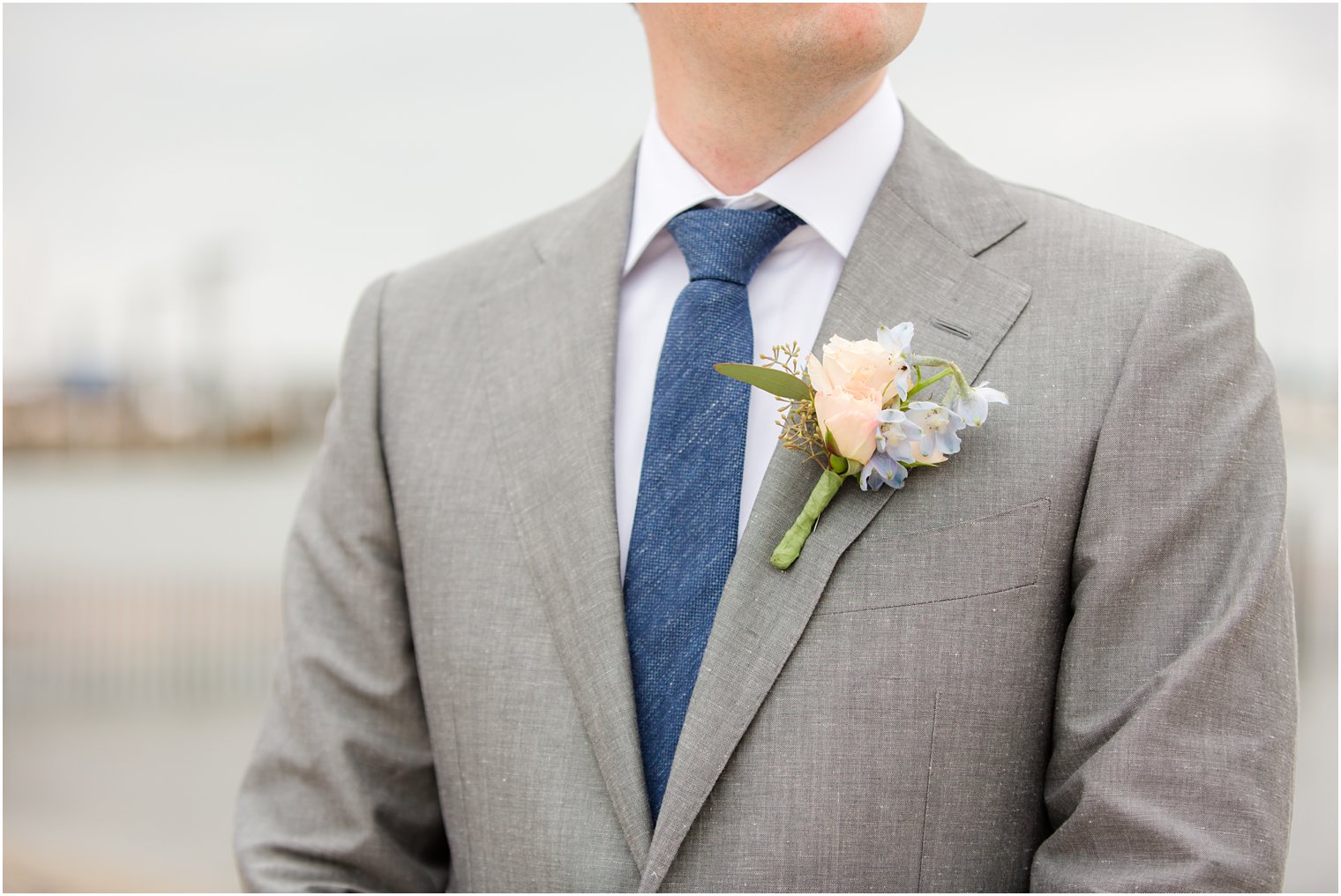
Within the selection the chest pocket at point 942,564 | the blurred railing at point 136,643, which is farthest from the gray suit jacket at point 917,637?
the blurred railing at point 136,643

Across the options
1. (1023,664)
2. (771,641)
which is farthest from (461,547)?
(1023,664)

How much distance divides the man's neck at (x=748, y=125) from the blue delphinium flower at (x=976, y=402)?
44cm

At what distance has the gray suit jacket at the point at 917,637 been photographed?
1.18m

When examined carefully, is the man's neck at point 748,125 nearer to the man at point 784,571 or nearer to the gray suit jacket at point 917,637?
the man at point 784,571

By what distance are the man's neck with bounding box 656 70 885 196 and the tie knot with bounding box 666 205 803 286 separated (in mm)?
71

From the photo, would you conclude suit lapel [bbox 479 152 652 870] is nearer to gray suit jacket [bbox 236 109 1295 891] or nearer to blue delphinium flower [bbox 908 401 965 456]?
gray suit jacket [bbox 236 109 1295 891]

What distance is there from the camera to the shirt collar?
4.75ft

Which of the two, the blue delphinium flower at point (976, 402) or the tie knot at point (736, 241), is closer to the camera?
the blue delphinium flower at point (976, 402)

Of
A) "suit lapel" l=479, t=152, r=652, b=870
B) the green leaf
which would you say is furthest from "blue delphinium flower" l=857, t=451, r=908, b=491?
"suit lapel" l=479, t=152, r=652, b=870

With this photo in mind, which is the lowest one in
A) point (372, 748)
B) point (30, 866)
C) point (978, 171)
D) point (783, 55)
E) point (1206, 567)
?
point (30, 866)

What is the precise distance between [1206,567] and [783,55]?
72 centimetres

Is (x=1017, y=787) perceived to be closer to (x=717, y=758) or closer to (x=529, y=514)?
(x=717, y=758)

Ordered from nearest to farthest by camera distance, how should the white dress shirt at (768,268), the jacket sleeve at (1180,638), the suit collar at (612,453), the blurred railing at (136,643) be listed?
the jacket sleeve at (1180,638) → the suit collar at (612,453) → the white dress shirt at (768,268) → the blurred railing at (136,643)

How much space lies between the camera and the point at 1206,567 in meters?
1.19
